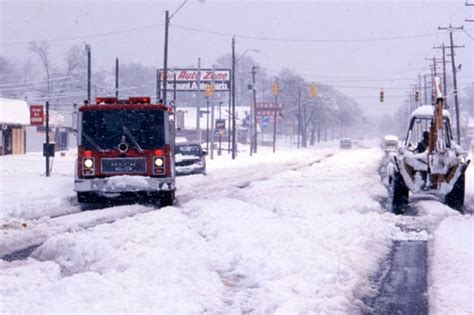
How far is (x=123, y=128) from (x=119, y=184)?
147 centimetres

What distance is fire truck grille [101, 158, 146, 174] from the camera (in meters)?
17.9

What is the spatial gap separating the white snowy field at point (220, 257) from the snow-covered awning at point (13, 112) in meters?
40.0

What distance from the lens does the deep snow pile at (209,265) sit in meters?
7.25

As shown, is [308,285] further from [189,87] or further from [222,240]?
[189,87]

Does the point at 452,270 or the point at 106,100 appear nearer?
the point at 452,270

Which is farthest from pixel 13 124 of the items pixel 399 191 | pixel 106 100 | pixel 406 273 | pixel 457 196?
pixel 406 273

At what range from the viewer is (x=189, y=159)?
31.2m

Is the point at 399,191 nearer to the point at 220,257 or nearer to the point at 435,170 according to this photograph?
the point at 435,170

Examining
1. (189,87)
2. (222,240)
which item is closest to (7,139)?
(189,87)

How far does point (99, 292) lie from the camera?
7.36 meters

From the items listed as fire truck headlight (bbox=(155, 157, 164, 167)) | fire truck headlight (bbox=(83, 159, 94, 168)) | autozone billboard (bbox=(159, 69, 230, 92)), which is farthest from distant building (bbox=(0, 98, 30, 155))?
fire truck headlight (bbox=(155, 157, 164, 167))

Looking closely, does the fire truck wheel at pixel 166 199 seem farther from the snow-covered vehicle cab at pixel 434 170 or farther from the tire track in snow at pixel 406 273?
the tire track in snow at pixel 406 273

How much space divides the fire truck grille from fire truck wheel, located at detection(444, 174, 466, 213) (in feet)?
25.9

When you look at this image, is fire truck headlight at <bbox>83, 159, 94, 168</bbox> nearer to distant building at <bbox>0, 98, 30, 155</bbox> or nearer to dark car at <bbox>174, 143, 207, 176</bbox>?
dark car at <bbox>174, 143, 207, 176</bbox>
